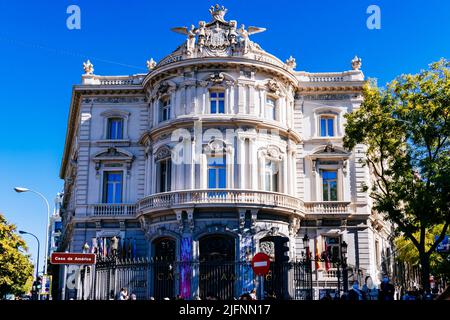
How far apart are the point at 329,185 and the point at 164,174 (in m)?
10.4

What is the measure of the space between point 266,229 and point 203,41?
12001mm

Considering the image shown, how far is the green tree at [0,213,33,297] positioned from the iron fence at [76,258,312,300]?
61.8 feet

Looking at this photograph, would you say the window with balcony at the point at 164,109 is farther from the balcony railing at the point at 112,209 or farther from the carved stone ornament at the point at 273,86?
the carved stone ornament at the point at 273,86

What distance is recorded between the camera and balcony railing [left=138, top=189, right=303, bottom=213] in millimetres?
33312

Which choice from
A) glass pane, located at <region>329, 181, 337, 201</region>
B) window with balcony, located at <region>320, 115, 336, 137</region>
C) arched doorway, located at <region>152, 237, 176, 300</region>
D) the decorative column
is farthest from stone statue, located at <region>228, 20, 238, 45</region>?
arched doorway, located at <region>152, 237, 176, 300</region>

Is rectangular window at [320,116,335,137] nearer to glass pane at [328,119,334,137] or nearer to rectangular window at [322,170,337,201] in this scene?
glass pane at [328,119,334,137]

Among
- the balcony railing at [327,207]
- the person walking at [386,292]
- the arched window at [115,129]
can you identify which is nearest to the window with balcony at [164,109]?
the arched window at [115,129]

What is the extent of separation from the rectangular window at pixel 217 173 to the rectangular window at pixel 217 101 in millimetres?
3071

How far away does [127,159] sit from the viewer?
3794cm

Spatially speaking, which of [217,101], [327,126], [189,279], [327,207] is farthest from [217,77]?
[189,279]

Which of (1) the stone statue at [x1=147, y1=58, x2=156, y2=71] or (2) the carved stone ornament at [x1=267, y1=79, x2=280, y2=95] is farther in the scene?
(1) the stone statue at [x1=147, y1=58, x2=156, y2=71]

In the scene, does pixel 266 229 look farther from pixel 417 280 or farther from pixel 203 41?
pixel 417 280

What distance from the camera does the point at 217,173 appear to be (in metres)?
35.0
